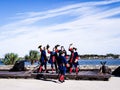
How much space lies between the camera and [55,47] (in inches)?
875

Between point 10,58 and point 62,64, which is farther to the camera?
point 10,58

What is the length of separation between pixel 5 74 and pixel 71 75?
4.38 meters

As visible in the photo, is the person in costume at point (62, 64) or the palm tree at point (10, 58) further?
the palm tree at point (10, 58)

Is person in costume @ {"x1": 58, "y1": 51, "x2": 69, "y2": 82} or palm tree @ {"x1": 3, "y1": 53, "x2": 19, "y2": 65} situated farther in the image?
palm tree @ {"x1": 3, "y1": 53, "x2": 19, "y2": 65}

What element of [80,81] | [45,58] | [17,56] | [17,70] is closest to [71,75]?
[80,81]

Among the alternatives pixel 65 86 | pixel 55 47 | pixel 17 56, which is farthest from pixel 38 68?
pixel 17 56

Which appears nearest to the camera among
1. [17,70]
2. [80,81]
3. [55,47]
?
[80,81]

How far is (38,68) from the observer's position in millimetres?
23859

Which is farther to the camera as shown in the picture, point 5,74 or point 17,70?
point 17,70

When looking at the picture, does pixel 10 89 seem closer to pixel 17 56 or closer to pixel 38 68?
pixel 38 68

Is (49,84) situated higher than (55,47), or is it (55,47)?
(55,47)

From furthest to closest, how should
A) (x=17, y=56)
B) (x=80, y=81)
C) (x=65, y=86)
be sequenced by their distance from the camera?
(x=17, y=56) → (x=80, y=81) → (x=65, y=86)

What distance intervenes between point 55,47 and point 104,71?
443 cm

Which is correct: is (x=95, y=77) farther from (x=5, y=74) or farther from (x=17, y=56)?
(x=17, y=56)
